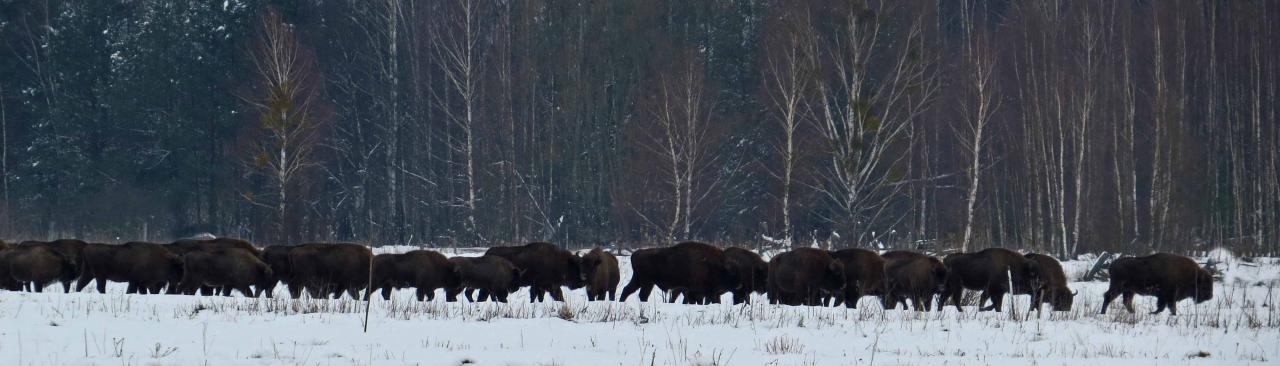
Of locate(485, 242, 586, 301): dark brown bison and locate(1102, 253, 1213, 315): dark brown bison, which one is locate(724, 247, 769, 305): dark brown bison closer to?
locate(485, 242, 586, 301): dark brown bison

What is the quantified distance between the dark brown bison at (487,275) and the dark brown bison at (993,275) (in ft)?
21.0

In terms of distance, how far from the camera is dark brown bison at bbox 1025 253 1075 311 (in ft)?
60.3

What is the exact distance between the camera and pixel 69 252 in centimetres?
1939

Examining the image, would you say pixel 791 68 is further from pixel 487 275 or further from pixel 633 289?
pixel 487 275

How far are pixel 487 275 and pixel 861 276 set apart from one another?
5571mm

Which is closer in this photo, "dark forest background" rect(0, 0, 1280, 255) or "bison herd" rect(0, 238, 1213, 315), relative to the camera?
"bison herd" rect(0, 238, 1213, 315)

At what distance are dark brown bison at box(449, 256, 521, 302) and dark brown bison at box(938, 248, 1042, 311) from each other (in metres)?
6.40

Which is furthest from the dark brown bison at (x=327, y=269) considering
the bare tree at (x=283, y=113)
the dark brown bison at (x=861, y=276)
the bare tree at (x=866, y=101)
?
the bare tree at (x=283, y=113)

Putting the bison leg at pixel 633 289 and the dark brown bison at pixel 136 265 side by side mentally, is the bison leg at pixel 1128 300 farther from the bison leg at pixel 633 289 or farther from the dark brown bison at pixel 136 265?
the dark brown bison at pixel 136 265

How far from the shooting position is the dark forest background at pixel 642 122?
131 ft

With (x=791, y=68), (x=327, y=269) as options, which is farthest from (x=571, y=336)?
(x=791, y=68)

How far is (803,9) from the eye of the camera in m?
38.8

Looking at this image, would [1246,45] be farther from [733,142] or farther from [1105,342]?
[1105,342]

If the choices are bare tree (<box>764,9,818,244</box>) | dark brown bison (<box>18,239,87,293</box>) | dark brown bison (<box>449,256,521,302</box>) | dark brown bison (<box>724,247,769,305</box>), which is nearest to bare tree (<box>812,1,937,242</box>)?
bare tree (<box>764,9,818,244</box>)
